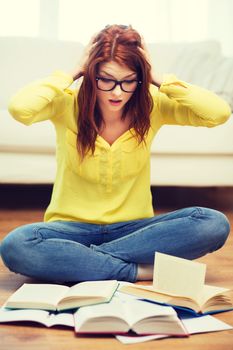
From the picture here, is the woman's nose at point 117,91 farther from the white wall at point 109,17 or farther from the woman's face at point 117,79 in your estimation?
the white wall at point 109,17

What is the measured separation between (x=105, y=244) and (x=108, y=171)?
0.65 feet

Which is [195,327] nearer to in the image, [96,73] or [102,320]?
[102,320]

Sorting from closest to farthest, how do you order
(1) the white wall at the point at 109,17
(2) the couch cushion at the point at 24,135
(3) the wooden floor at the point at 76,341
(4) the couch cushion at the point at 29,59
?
1. (3) the wooden floor at the point at 76,341
2. (2) the couch cushion at the point at 24,135
3. (4) the couch cushion at the point at 29,59
4. (1) the white wall at the point at 109,17

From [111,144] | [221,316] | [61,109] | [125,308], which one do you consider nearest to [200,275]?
[221,316]

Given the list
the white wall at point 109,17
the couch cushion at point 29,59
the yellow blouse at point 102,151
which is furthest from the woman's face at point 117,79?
the white wall at point 109,17

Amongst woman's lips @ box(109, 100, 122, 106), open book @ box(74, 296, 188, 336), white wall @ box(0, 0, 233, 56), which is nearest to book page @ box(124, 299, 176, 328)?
open book @ box(74, 296, 188, 336)

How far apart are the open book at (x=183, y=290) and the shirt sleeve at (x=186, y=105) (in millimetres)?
440

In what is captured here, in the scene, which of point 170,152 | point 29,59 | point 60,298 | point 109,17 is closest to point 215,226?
point 60,298

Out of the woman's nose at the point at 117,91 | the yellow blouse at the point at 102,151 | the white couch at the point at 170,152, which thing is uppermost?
the woman's nose at the point at 117,91

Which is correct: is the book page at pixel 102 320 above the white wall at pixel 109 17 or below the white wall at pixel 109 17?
below

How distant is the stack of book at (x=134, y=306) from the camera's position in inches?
54.8

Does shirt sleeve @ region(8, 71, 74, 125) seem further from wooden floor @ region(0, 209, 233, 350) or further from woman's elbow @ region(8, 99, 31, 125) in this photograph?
wooden floor @ region(0, 209, 233, 350)

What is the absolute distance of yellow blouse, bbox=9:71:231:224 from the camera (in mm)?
1827

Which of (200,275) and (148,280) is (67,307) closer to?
(200,275)
